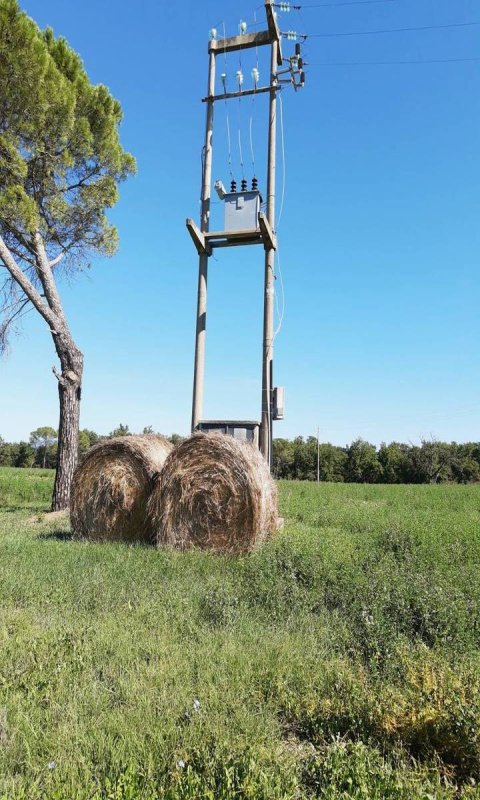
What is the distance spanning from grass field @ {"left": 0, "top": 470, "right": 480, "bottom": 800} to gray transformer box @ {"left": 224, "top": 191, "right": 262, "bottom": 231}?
607cm

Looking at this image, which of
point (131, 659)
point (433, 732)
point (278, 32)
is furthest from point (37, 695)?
point (278, 32)

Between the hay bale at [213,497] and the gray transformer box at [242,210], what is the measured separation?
13.7 feet

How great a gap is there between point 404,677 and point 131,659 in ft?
5.19

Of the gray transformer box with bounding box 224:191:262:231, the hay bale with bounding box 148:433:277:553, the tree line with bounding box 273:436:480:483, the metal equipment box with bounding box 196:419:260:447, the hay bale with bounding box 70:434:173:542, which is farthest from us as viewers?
the tree line with bounding box 273:436:480:483

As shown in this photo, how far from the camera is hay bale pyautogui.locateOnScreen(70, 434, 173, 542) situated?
301 inches

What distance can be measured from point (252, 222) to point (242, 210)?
33 cm

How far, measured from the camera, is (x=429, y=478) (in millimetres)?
63344

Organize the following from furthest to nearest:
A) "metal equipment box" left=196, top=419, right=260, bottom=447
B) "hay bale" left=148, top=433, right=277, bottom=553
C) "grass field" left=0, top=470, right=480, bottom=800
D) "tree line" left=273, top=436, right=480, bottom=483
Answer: "tree line" left=273, top=436, right=480, bottom=483 → "metal equipment box" left=196, top=419, right=260, bottom=447 → "hay bale" left=148, top=433, right=277, bottom=553 → "grass field" left=0, top=470, right=480, bottom=800

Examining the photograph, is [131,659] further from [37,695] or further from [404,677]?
[404,677]

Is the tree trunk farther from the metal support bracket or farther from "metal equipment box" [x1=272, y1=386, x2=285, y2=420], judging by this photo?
"metal equipment box" [x1=272, y1=386, x2=285, y2=420]

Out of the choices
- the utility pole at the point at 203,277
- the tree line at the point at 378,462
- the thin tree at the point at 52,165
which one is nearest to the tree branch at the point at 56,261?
the thin tree at the point at 52,165

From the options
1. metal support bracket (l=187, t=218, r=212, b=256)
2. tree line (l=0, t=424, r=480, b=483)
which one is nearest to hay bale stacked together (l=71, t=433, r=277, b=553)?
metal support bracket (l=187, t=218, r=212, b=256)

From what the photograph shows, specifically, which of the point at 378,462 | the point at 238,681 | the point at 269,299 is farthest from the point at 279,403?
the point at 378,462

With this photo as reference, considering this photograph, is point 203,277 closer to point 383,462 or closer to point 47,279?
point 47,279
